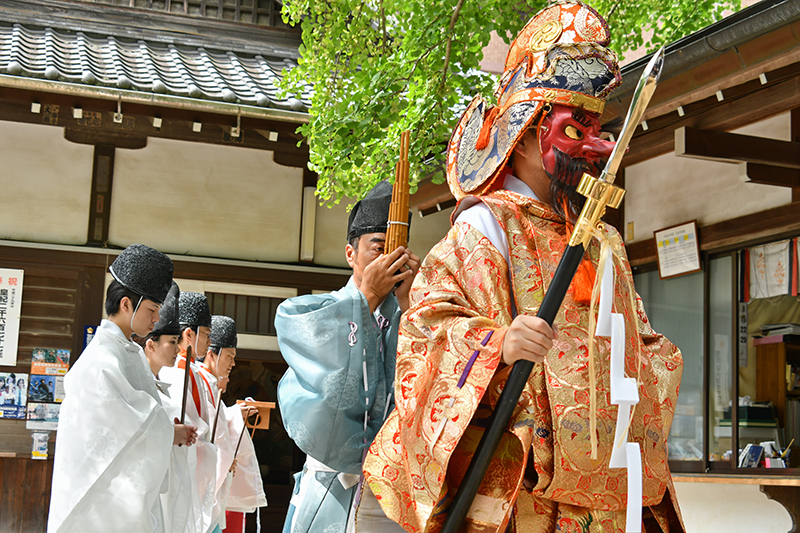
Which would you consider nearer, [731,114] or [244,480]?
[731,114]

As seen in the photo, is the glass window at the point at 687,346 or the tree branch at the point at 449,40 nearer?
the tree branch at the point at 449,40

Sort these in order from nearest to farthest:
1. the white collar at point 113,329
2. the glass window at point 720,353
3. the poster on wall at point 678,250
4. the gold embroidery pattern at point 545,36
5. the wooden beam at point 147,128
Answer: the gold embroidery pattern at point 545,36, the white collar at point 113,329, the glass window at point 720,353, the poster on wall at point 678,250, the wooden beam at point 147,128

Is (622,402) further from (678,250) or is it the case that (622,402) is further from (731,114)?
(678,250)

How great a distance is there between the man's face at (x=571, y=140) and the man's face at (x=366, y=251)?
31.9 inches

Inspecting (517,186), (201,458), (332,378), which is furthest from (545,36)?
(201,458)

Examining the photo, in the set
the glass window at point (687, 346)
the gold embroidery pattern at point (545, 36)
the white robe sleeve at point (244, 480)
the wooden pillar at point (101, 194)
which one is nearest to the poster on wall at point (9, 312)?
the wooden pillar at point (101, 194)

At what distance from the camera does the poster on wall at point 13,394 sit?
28.0ft

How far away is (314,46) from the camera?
22.9 feet

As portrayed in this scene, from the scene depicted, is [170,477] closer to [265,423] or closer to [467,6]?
[265,423]

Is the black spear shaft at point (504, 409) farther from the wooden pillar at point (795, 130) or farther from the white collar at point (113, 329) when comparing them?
the wooden pillar at point (795, 130)

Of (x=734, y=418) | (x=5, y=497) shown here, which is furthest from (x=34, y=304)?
(x=734, y=418)

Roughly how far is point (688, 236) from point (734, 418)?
158 centimetres

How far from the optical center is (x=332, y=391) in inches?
106

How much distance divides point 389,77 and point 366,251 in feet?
10.9
